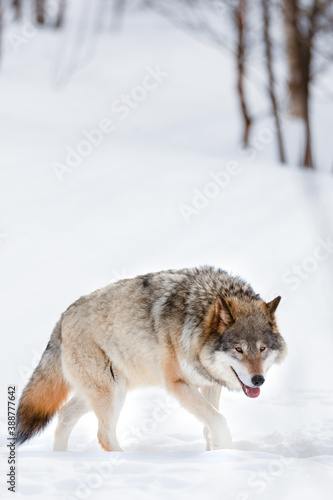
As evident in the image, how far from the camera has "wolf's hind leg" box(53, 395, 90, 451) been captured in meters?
5.24

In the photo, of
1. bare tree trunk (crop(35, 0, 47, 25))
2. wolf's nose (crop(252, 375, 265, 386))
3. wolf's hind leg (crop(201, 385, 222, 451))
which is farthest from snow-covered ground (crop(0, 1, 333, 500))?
bare tree trunk (crop(35, 0, 47, 25))

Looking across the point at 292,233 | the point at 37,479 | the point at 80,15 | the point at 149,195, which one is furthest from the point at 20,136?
the point at 80,15

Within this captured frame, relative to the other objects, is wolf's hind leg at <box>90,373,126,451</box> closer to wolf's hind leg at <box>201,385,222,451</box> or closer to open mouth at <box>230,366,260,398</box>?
wolf's hind leg at <box>201,385,222,451</box>

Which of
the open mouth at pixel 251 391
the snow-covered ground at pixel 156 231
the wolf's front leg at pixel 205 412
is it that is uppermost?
the open mouth at pixel 251 391

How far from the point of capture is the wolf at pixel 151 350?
194 inches

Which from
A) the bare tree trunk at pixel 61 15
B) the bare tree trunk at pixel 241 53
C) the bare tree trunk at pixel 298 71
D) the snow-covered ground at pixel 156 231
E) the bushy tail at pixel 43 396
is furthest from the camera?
the bare tree trunk at pixel 61 15

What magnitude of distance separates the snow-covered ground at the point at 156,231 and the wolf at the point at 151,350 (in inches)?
13.8

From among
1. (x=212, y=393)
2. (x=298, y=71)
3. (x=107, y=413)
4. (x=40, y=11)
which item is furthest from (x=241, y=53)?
(x=107, y=413)

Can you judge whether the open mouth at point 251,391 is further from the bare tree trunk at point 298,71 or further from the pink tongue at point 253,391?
the bare tree trunk at point 298,71

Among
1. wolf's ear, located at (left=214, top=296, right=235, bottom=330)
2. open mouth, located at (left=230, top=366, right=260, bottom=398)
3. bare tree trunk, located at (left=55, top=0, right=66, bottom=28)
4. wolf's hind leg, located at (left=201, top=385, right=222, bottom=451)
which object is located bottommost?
wolf's hind leg, located at (left=201, top=385, right=222, bottom=451)

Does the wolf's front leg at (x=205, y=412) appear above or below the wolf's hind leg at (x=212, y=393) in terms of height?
above

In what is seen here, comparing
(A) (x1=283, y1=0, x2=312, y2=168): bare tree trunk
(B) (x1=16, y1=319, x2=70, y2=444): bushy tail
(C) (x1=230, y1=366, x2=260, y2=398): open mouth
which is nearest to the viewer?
(A) (x1=283, y1=0, x2=312, y2=168): bare tree trunk

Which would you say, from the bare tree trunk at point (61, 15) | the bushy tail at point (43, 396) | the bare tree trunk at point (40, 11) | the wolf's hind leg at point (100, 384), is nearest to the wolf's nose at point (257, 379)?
the wolf's hind leg at point (100, 384)

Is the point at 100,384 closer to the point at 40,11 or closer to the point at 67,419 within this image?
the point at 67,419
